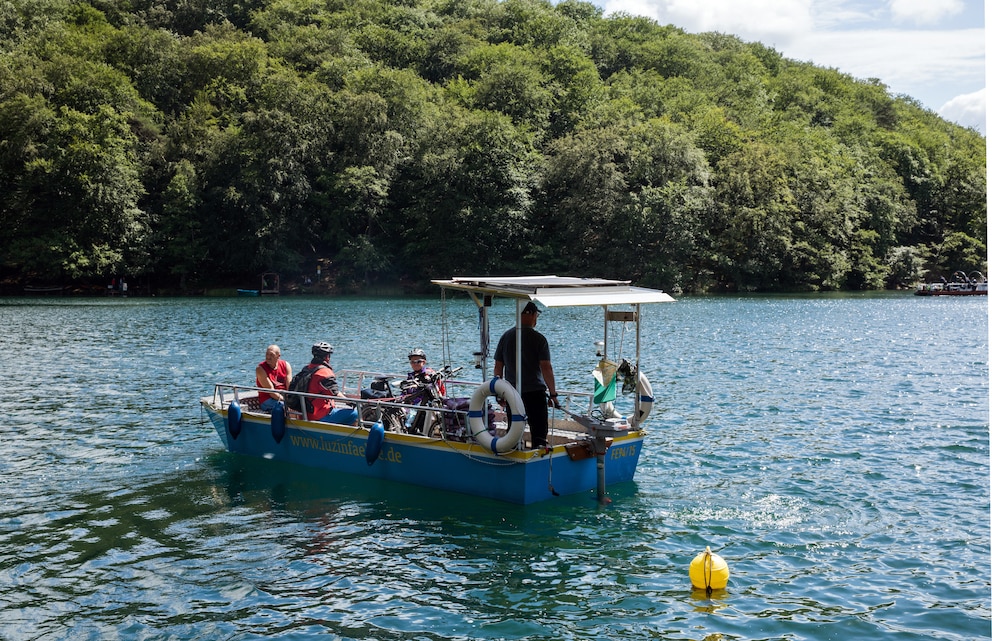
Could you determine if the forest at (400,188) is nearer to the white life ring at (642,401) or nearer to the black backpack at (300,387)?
the black backpack at (300,387)

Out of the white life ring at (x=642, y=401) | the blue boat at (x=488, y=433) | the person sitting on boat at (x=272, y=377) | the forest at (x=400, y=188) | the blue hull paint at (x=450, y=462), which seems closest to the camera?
the blue boat at (x=488, y=433)

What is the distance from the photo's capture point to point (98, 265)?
78.8 metres

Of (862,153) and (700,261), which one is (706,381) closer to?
(700,261)

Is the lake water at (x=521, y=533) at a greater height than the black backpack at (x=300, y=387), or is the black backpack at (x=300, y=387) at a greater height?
the black backpack at (x=300, y=387)

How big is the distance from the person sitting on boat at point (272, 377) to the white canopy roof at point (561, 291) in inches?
169

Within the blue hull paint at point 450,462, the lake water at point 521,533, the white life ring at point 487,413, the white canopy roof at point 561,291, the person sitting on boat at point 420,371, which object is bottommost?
the lake water at point 521,533

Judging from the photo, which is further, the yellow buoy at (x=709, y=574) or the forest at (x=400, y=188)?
the forest at (x=400, y=188)

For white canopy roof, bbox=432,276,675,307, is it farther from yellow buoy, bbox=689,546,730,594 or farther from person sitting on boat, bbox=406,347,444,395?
yellow buoy, bbox=689,546,730,594

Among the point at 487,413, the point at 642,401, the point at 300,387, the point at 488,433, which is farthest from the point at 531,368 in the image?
the point at 300,387

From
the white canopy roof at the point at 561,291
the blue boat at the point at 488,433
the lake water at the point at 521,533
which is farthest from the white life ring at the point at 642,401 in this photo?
the white canopy roof at the point at 561,291

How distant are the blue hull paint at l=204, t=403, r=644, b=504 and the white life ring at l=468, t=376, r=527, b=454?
0.24 m

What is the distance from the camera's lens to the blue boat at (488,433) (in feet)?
44.8

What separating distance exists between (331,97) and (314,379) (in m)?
73.8

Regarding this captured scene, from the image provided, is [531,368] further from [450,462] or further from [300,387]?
[300,387]
